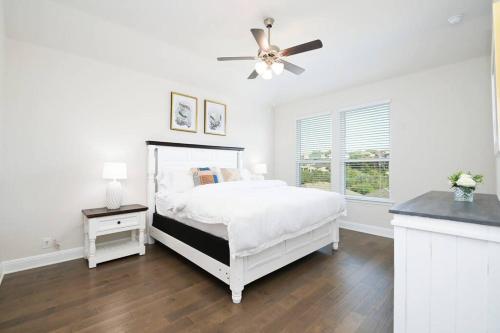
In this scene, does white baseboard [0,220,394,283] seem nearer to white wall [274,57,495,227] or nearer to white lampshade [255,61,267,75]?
white lampshade [255,61,267,75]

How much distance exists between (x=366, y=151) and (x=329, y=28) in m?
2.24

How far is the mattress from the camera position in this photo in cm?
210

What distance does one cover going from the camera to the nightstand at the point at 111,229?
101 inches

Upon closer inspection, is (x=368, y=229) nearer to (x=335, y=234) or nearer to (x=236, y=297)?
(x=335, y=234)

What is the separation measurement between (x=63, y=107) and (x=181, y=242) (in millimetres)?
2181

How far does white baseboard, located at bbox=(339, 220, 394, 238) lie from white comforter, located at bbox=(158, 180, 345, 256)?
124 centimetres

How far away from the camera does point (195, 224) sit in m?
2.45

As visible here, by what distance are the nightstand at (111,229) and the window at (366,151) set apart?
356cm

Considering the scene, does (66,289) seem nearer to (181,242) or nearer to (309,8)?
(181,242)

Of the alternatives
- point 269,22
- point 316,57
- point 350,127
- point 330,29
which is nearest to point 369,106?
point 350,127

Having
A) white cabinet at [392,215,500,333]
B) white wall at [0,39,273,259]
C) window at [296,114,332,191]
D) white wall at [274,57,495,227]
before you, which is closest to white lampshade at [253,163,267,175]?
window at [296,114,332,191]

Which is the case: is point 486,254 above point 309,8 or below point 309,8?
below

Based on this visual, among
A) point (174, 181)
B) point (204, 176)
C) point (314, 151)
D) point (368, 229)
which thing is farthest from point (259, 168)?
point (368, 229)

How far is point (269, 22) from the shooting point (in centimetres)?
253
